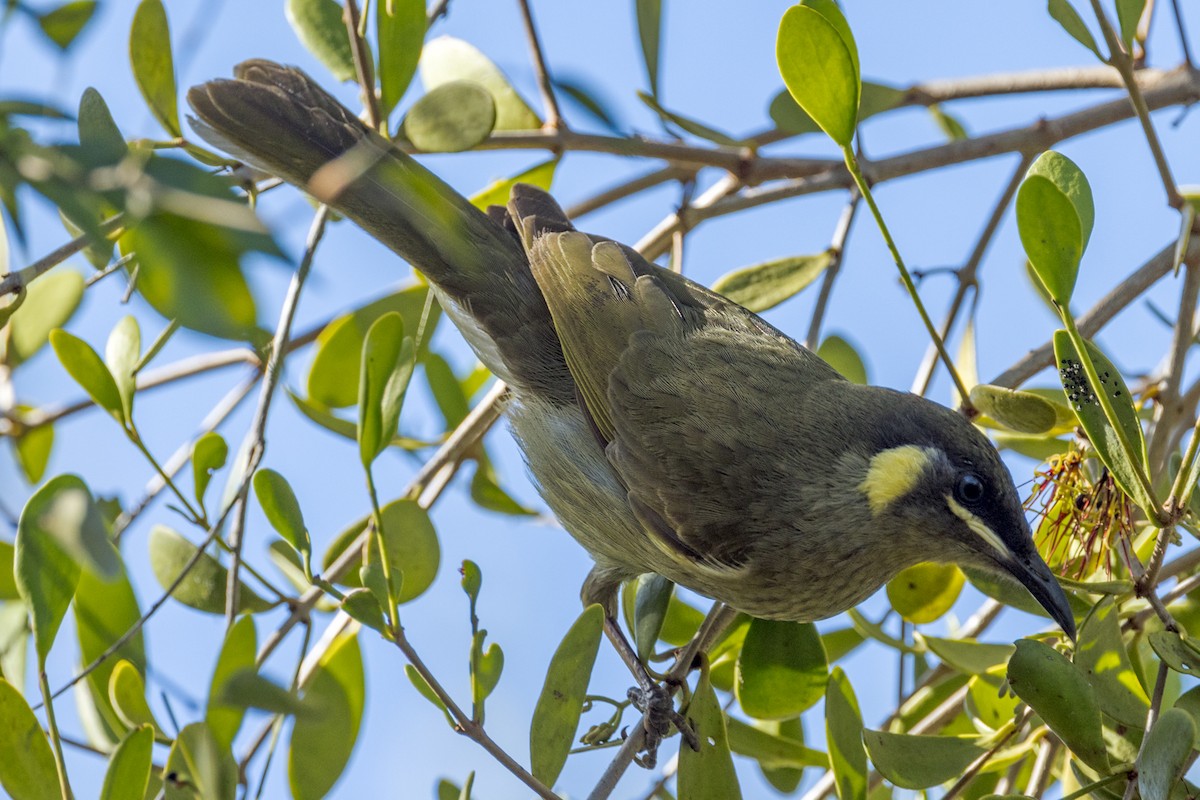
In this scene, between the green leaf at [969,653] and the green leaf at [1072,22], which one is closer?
the green leaf at [1072,22]

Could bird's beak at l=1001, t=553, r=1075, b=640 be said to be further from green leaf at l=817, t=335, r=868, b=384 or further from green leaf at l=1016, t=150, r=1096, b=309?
green leaf at l=817, t=335, r=868, b=384

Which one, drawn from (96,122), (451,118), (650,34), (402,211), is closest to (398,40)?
(451,118)

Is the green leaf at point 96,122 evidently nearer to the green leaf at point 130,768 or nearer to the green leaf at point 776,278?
the green leaf at point 130,768

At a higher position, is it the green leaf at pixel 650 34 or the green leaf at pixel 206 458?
the green leaf at pixel 650 34

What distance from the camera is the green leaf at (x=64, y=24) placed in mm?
1293

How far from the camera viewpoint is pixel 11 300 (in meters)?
2.45

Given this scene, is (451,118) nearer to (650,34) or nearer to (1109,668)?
(650,34)

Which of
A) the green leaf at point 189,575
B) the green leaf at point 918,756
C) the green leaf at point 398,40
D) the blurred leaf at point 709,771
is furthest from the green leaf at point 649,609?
the green leaf at point 398,40

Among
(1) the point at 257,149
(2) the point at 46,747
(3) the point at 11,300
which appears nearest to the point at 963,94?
(1) the point at 257,149

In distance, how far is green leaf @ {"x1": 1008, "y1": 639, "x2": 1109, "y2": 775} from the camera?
1.97 meters

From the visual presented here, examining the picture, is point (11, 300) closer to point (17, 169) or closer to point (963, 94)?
point (17, 169)

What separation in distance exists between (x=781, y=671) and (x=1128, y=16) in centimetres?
164

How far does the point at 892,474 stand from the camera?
3.10 m

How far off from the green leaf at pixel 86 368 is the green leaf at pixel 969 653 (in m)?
1.86
